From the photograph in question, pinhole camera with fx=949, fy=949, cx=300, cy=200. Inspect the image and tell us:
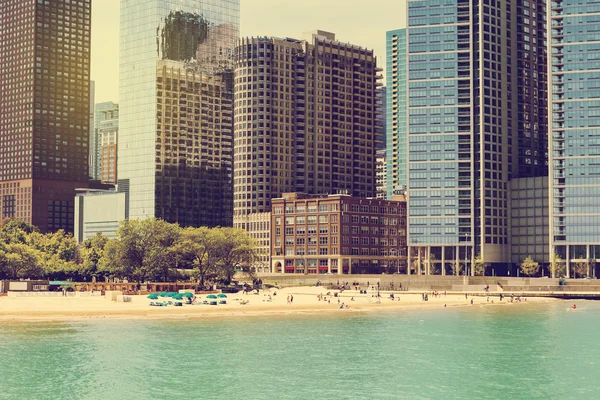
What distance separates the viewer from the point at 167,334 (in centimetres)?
15762

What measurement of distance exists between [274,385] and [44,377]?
28.2m

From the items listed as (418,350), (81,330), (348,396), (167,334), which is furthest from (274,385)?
(81,330)

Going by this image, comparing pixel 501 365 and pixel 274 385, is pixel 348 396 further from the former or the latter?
pixel 501 365

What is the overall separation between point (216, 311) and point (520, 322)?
6152 cm

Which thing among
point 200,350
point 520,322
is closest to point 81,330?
point 200,350

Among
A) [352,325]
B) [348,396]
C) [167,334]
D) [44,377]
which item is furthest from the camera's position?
[352,325]

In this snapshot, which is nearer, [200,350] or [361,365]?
[361,365]

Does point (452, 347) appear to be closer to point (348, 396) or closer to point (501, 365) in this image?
point (501, 365)

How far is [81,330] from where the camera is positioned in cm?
16175

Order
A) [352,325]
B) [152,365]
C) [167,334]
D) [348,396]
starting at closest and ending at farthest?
[348,396] < [152,365] < [167,334] < [352,325]

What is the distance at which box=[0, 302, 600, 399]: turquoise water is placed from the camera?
10838cm

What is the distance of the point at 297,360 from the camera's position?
13012 cm

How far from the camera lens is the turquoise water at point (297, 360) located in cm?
10838

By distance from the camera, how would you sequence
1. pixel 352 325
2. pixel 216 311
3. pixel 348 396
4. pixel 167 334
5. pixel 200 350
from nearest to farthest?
pixel 348 396 < pixel 200 350 < pixel 167 334 < pixel 352 325 < pixel 216 311
